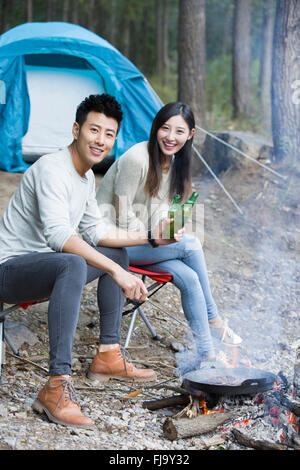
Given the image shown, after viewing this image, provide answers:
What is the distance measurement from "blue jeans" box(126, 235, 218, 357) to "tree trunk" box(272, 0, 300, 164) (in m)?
3.51

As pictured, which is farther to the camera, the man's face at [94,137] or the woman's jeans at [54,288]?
the man's face at [94,137]

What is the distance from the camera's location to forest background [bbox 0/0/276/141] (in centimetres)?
804

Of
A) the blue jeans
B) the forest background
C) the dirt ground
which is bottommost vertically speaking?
the dirt ground

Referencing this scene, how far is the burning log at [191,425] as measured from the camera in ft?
7.00

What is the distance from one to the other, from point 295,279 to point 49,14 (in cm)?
1322

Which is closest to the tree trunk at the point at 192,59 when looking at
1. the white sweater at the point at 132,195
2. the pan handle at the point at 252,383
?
the white sweater at the point at 132,195

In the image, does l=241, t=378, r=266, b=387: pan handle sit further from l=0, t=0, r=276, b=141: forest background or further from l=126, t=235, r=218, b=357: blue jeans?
l=0, t=0, r=276, b=141: forest background

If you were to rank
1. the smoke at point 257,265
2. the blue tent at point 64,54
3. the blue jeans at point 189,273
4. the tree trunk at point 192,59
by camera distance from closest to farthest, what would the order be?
the blue jeans at point 189,273, the smoke at point 257,265, the blue tent at point 64,54, the tree trunk at point 192,59

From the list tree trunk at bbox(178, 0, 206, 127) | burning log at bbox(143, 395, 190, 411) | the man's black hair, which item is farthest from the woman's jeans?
tree trunk at bbox(178, 0, 206, 127)

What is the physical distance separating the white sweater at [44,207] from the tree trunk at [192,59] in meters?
5.12

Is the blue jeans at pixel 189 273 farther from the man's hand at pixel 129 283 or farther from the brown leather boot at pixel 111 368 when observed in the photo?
the man's hand at pixel 129 283

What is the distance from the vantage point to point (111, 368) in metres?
2.72

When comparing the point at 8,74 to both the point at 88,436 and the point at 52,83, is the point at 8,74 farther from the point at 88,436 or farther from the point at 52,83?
the point at 88,436

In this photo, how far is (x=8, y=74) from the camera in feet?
20.7
